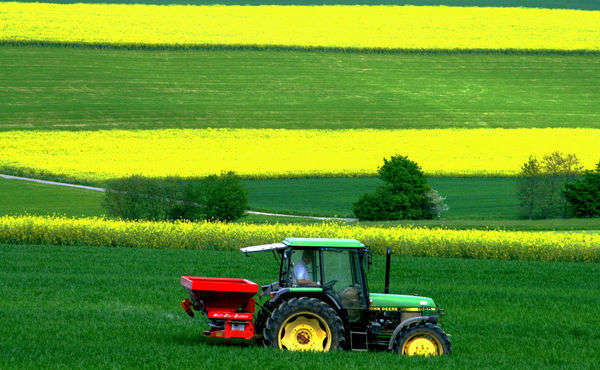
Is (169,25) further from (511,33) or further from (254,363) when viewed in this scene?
(254,363)

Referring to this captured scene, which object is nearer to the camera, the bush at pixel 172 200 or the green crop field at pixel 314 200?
the bush at pixel 172 200

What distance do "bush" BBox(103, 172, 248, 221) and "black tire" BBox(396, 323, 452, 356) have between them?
78.3 feet

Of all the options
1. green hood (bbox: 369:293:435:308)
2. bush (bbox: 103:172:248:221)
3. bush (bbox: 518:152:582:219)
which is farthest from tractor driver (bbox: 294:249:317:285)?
bush (bbox: 518:152:582:219)

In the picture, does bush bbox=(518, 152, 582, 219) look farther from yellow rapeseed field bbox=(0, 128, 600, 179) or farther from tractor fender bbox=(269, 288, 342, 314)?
tractor fender bbox=(269, 288, 342, 314)

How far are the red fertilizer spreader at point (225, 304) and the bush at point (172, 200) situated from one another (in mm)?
22990

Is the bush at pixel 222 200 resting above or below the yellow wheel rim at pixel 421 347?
above

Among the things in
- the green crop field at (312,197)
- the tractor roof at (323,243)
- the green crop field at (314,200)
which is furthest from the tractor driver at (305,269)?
the green crop field at (312,197)

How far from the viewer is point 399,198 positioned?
4316 centimetres

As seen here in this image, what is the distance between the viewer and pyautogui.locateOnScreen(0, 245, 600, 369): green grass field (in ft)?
44.9

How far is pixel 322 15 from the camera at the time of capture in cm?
8650

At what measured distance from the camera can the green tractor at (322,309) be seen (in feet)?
47.1

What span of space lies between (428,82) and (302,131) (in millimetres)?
15617

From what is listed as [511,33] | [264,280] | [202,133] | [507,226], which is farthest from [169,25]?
[264,280]

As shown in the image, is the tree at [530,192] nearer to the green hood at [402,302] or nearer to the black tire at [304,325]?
the green hood at [402,302]
